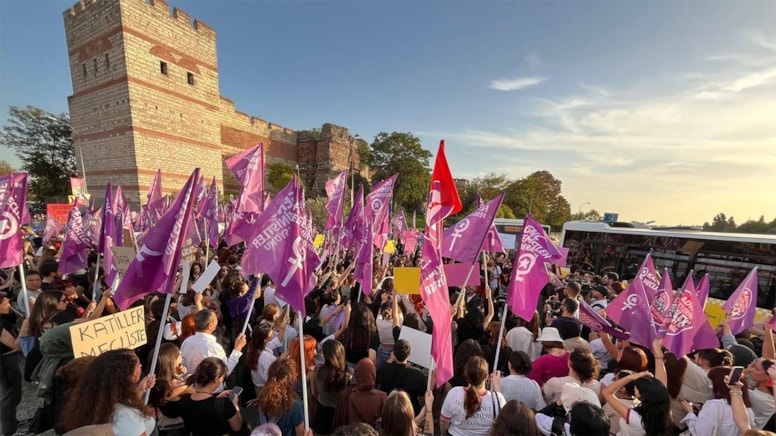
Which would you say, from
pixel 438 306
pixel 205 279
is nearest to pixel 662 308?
pixel 438 306

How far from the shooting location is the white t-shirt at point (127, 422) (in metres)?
2.09

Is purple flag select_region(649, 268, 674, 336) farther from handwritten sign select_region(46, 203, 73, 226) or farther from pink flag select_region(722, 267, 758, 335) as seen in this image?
handwritten sign select_region(46, 203, 73, 226)

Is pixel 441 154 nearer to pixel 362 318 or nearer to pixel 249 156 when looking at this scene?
pixel 362 318

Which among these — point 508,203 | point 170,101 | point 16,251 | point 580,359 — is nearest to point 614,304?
point 580,359

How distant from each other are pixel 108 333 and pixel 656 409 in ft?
14.4

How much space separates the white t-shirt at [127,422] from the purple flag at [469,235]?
11.6 ft

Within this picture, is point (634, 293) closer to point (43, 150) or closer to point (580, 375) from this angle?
point (580, 375)

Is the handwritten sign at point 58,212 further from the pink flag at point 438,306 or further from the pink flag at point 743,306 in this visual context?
the pink flag at point 743,306

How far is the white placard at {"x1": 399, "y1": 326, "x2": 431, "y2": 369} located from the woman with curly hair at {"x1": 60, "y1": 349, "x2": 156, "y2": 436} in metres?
2.27

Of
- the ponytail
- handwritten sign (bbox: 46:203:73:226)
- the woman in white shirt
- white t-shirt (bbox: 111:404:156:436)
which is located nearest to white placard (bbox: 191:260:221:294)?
white t-shirt (bbox: 111:404:156:436)

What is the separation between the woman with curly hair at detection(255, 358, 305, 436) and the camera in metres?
2.55

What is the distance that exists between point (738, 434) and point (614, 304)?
2.18 meters

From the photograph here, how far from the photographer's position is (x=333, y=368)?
10.3 feet

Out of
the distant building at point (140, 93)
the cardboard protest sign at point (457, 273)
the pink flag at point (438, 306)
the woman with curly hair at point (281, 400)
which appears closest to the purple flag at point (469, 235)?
the cardboard protest sign at point (457, 273)
